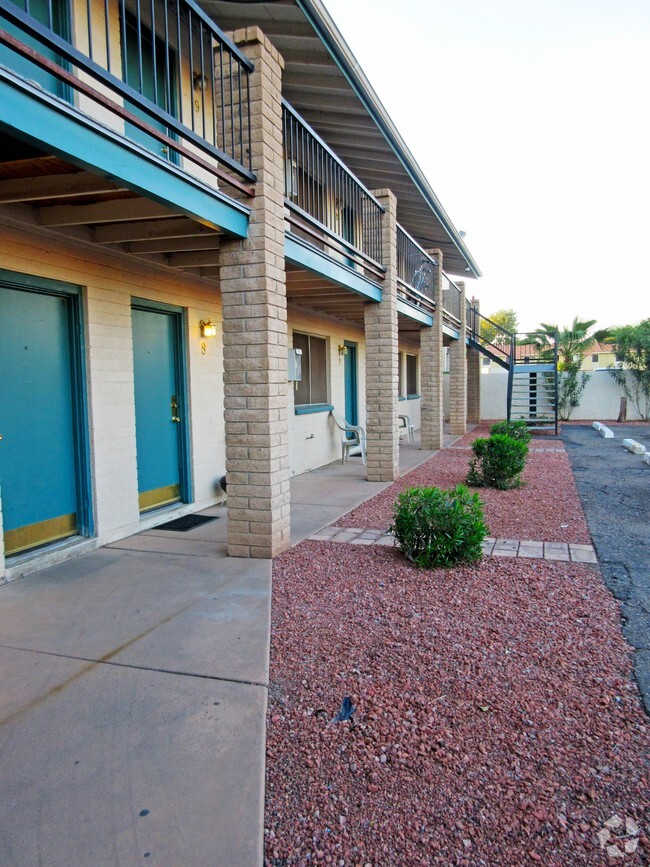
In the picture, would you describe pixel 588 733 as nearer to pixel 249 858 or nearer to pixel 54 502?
pixel 249 858

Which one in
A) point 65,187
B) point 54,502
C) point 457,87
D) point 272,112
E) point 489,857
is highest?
point 457,87

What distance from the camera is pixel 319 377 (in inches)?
456

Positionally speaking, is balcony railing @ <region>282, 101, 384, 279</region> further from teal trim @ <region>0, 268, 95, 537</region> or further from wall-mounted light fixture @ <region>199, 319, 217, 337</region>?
teal trim @ <region>0, 268, 95, 537</region>

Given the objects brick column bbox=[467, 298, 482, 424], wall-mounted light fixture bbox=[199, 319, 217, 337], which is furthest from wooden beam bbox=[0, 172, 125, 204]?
brick column bbox=[467, 298, 482, 424]

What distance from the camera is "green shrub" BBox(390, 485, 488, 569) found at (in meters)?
4.98

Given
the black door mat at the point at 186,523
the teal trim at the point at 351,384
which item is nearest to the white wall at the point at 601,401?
the teal trim at the point at 351,384

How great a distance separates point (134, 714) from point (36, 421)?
309 centimetres

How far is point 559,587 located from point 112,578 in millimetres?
3386

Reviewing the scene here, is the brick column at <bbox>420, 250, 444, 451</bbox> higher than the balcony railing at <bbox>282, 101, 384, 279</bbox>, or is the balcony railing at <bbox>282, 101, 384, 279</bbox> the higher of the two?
the balcony railing at <bbox>282, 101, 384, 279</bbox>

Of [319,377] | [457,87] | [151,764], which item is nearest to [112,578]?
[151,764]

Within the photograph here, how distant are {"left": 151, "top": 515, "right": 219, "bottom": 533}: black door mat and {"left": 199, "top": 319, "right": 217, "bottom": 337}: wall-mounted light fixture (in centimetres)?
214

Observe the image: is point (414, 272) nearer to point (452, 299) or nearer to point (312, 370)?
point (312, 370)

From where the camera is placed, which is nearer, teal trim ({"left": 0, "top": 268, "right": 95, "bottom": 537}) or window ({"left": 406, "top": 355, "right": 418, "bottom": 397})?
teal trim ({"left": 0, "top": 268, "right": 95, "bottom": 537})

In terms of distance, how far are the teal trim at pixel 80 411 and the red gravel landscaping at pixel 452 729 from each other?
218 centimetres
